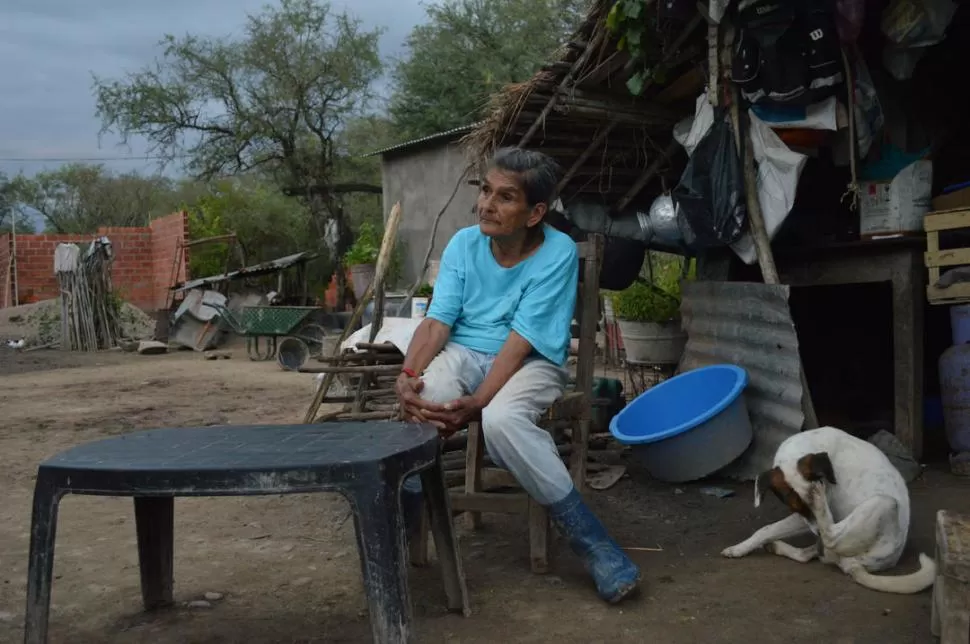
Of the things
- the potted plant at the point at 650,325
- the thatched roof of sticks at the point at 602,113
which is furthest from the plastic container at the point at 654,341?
the thatched roof of sticks at the point at 602,113

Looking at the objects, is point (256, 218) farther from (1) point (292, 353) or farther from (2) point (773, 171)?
(2) point (773, 171)

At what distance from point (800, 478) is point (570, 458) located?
0.86 meters

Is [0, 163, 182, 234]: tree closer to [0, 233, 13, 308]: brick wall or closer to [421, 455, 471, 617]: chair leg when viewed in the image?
[0, 233, 13, 308]: brick wall

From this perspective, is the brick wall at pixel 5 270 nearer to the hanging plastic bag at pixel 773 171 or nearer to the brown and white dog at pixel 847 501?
the hanging plastic bag at pixel 773 171

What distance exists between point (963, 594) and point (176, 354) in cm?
1371

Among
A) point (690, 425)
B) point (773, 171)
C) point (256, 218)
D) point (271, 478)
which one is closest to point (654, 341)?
point (773, 171)

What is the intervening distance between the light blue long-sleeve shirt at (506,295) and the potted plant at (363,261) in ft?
30.7

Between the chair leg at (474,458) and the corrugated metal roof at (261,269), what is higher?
the corrugated metal roof at (261,269)

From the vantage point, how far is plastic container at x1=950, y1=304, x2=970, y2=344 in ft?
15.5

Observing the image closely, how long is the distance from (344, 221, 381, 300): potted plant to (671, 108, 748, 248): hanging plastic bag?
8.14m

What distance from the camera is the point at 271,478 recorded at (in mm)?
1986

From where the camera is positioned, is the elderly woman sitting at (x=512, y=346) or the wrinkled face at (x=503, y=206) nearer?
the elderly woman sitting at (x=512, y=346)

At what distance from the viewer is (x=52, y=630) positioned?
2740 millimetres

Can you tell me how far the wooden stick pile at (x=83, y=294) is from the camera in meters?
15.3
